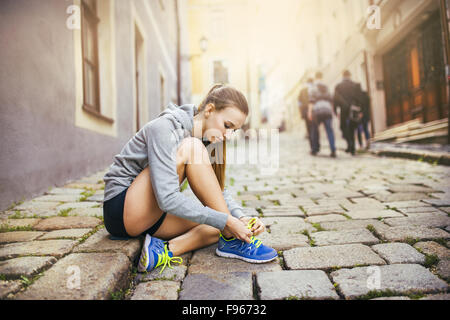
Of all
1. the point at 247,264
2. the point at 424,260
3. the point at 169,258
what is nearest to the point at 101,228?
the point at 169,258

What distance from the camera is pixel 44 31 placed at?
3262mm

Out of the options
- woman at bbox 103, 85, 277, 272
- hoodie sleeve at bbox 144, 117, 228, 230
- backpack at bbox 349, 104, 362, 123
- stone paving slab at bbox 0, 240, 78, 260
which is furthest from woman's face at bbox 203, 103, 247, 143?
backpack at bbox 349, 104, 362, 123

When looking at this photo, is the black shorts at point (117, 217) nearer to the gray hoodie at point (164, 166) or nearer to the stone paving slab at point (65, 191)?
the gray hoodie at point (164, 166)

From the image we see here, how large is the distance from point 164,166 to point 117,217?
16.8 inches

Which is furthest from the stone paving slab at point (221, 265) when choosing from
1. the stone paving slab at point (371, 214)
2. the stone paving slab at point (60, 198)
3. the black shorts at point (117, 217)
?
the stone paving slab at point (60, 198)

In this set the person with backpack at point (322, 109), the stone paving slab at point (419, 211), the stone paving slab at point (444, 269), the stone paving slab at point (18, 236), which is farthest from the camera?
the person with backpack at point (322, 109)

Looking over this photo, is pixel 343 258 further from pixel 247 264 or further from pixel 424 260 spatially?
pixel 247 264

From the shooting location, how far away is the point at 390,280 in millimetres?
1463

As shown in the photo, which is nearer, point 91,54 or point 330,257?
point 330,257

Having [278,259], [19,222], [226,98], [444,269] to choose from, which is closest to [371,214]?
[444,269]

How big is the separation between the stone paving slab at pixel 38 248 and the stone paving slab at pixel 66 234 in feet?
0.33

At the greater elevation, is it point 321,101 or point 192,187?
point 321,101

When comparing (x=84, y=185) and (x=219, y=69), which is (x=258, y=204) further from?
(x=219, y=69)

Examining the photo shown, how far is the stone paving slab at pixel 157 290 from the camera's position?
1386 millimetres
